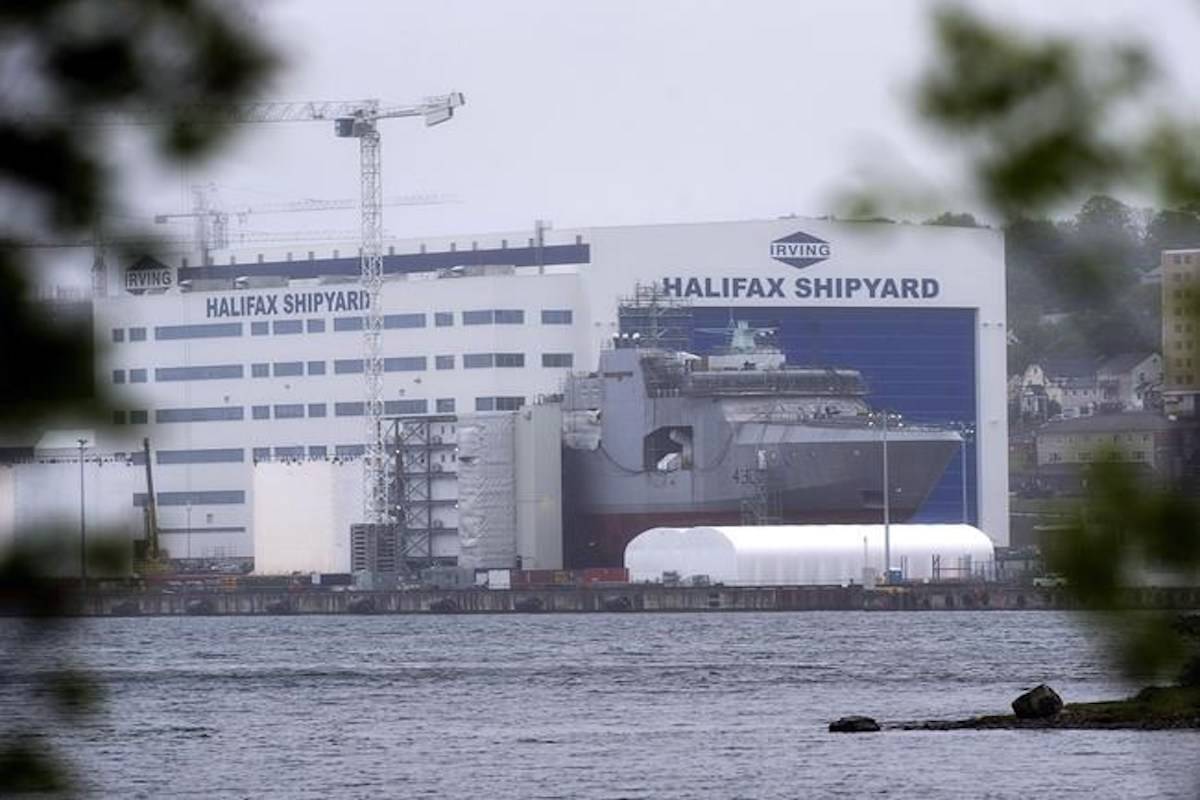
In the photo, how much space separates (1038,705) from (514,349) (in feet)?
285

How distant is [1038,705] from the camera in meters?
59.1

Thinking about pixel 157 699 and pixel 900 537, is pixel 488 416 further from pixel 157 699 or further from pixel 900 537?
pixel 157 699

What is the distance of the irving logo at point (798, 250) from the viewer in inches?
5738

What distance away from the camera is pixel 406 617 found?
5640 inches

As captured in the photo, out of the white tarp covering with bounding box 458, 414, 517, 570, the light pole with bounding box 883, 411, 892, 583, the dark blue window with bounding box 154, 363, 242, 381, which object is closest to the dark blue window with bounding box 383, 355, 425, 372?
the dark blue window with bounding box 154, 363, 242, 381

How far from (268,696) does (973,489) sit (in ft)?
246

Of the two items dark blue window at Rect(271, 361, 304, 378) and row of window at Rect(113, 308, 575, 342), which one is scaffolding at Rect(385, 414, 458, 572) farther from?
dark blue window at Rect(271, 361, 304, 378)

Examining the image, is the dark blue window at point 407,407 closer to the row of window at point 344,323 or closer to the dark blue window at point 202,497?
the row of window at point 344,323

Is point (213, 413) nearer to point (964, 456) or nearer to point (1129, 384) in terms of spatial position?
point (964, 456)

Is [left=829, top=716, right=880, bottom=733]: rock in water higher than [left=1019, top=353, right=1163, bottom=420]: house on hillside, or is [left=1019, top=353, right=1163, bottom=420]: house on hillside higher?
[left=1019, top=353, right=1163, bottom=420]: house on hillside

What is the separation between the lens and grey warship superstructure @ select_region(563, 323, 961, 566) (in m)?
Answer: 135

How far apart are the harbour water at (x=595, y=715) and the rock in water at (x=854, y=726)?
2.98 feet

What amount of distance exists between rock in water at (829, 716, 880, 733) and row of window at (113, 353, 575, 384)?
85.9 metres

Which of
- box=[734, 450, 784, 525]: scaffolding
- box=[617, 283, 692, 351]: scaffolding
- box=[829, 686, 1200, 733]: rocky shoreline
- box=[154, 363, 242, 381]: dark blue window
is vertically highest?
box=[617, 283, 692, 351]: scaffolding
